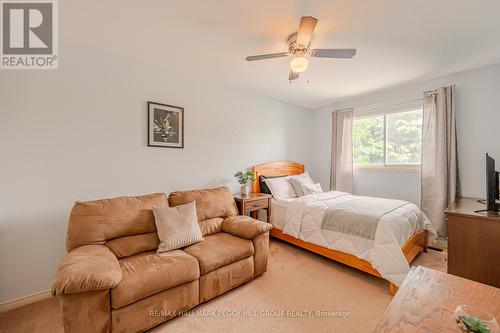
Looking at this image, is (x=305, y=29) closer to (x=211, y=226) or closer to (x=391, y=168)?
(x=211, y=226)

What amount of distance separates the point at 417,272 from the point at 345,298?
915mm

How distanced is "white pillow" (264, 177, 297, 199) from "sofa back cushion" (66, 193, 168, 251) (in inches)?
72.3

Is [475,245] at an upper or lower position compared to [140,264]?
upper

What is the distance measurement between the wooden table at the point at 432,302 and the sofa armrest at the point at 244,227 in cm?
134

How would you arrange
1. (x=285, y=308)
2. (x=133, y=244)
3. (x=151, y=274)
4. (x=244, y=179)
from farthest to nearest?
(x=244, y=179), (x=133, y=244), (x=285, y=308), (x=151, y=274)

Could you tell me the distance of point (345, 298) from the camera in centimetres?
201

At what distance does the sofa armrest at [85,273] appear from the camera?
1284 millimetres

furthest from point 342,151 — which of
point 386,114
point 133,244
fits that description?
point 133,244

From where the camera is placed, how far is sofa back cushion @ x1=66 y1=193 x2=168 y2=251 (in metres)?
1.82

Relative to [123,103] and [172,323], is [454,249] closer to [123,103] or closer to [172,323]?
[172,323]

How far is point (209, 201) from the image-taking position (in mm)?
2641

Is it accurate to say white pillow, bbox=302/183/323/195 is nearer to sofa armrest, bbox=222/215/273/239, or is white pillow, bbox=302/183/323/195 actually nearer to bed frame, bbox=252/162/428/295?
bed frame, bbox=252/162/428/295

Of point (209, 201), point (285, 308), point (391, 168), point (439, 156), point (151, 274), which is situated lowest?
point (285, 308)

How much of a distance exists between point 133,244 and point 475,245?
3.09m
